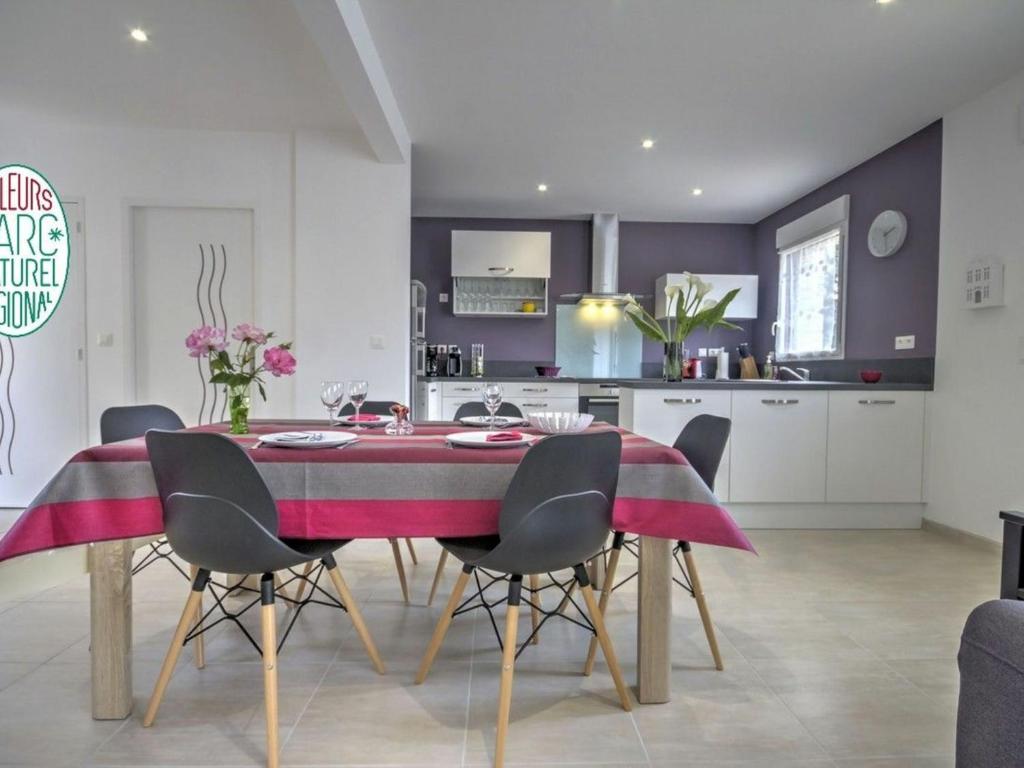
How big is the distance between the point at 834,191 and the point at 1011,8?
2236 mm

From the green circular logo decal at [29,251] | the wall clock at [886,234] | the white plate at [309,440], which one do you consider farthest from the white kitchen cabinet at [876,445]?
the green circular logo decal at [29,251]

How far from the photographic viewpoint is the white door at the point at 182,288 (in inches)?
162

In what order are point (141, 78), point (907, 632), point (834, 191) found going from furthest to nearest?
1. point (834, 191)
2. point (141, 78)
3. point (907, 632)

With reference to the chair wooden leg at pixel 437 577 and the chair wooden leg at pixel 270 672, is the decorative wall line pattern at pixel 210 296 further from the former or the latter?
the chair wooden leg at pixel 270 672

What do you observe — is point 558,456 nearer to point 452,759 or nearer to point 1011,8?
point 452,759

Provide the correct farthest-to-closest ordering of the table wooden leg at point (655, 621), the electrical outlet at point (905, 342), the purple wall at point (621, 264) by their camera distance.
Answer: the purple wall at point (621, 264)
the electrical outlet at point (905, 342)
the table wooden leg at point (655, 621)

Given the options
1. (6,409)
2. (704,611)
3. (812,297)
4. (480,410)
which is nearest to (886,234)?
(812,297)

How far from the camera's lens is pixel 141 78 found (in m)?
3.26

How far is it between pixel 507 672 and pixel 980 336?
3293 mm

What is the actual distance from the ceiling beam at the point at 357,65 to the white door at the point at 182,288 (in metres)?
1.28

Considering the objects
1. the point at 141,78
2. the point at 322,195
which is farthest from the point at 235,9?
the point at 322,195

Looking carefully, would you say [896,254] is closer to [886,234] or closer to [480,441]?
[886,234]

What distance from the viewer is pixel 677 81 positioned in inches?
124

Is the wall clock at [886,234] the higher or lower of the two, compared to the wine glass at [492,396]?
higher
